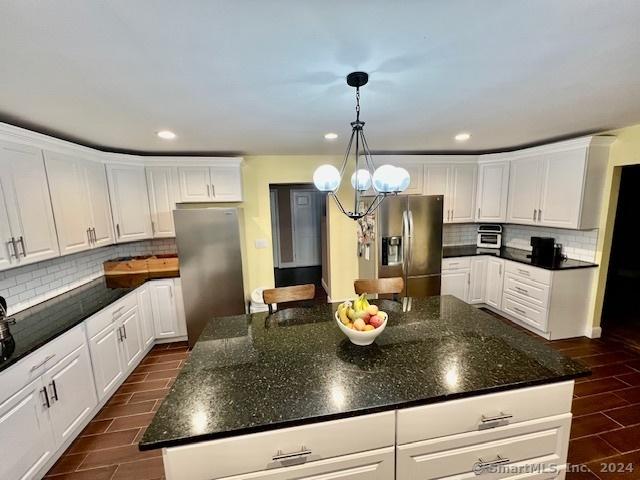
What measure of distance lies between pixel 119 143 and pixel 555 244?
5216 mm

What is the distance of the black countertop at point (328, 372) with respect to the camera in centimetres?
105

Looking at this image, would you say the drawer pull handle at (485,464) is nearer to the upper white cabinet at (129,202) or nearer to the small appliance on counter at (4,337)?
the small appliance on counter at (4,337)

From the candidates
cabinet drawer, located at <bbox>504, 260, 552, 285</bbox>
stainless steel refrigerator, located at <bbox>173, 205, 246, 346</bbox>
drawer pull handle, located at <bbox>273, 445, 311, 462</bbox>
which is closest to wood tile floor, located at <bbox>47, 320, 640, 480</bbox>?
stainless steel refrigerator, located at <bbox>173, 205, 246, 346</bbox>

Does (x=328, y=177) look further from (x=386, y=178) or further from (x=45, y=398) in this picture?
(x=45, y=398)

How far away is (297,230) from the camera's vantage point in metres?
6.71

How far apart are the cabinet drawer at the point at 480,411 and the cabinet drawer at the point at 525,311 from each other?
7.67 ft

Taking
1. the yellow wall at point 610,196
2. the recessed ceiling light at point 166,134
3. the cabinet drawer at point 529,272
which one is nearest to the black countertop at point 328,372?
the recessed ceiling light at point 166,134

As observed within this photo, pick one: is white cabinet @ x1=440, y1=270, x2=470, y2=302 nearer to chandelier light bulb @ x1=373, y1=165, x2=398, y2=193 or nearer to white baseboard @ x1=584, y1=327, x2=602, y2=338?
white baseboard @ x1=584, y1=327, x2=602, y2=338

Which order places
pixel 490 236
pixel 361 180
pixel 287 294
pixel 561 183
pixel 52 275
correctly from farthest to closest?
pixel 490 236
pixel 561 183
pixel 52 275
pixel 287 294
pixel 361 180

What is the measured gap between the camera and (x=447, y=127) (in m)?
2.59

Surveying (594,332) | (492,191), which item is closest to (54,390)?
(492,191)

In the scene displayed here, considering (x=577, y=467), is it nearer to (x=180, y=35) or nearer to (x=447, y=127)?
(x=447, y=127)

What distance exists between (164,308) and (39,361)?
1.54 metres

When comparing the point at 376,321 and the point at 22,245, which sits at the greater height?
the point at 22,245
